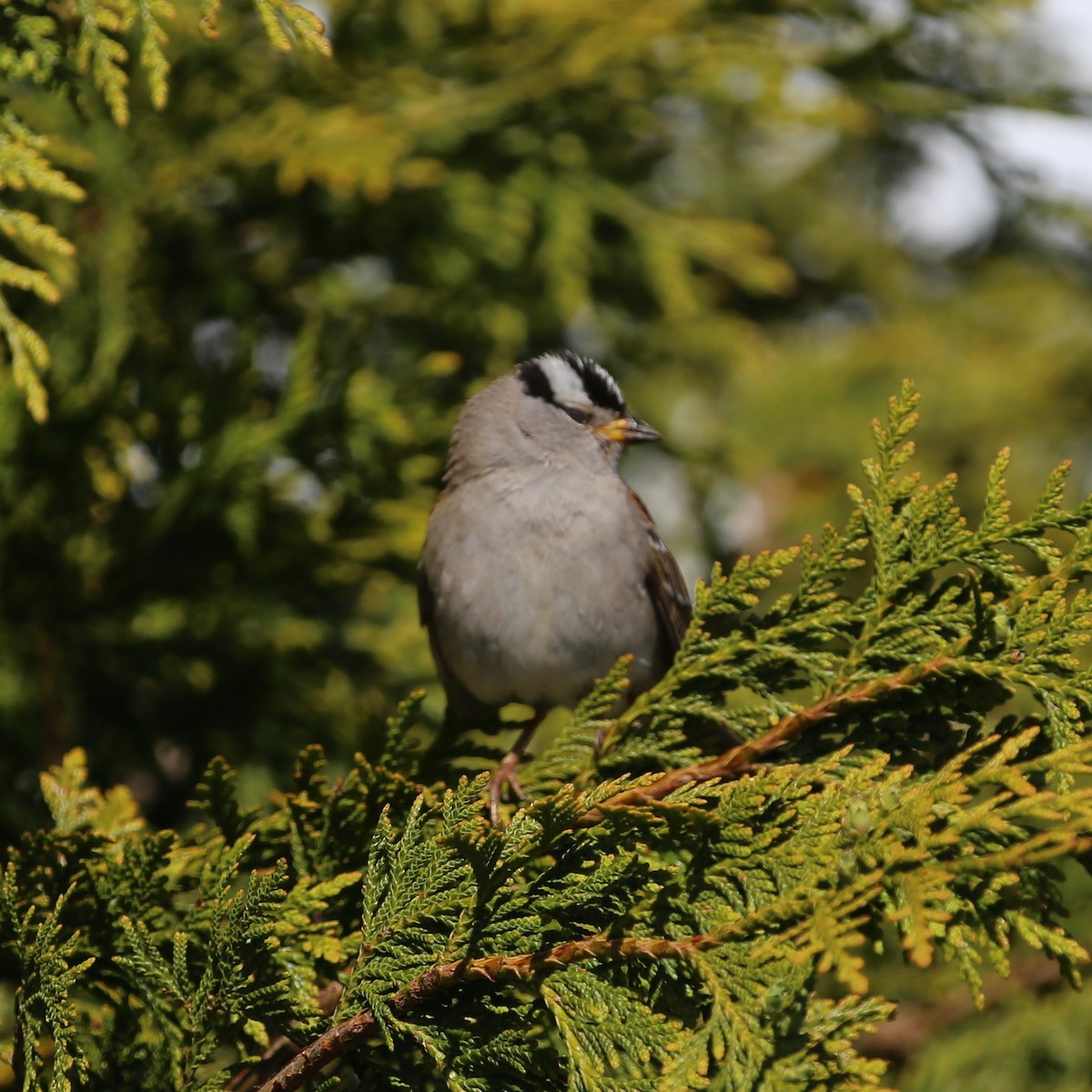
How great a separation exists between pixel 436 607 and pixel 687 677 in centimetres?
113

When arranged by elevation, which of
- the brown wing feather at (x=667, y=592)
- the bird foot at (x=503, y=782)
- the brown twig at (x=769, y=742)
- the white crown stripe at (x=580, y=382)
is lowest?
the brown wing feather at (x=667, y=592)

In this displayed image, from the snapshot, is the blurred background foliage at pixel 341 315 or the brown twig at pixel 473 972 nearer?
the brown twig at pixel 473 972

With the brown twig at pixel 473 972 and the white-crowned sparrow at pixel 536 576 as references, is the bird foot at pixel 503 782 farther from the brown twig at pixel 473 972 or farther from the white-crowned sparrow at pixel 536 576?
the brown twig at pixel 473 972

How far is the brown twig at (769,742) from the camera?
74.5 inches

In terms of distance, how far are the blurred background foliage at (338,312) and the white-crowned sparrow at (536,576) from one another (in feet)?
0.67

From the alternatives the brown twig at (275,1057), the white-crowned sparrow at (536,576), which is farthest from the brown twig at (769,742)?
the white-crowned sparrow at (536,576)

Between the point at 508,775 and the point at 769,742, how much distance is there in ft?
2.57

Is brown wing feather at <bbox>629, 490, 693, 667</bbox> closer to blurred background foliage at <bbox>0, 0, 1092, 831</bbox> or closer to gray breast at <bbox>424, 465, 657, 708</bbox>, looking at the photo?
gray breast at <bbox>424, 465, 657, 708</bbox>

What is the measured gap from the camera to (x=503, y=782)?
2.64 meters

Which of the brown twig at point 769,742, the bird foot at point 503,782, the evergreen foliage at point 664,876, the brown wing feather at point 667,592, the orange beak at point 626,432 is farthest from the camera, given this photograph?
the orange beak at point 626,432

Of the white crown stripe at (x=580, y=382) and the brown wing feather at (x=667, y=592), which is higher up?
the white crown stripe at (x=580, y=382)

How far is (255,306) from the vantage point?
3.72 metres

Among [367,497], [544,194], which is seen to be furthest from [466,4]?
[367,497]

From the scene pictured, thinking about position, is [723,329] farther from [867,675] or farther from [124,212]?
[867,675]
